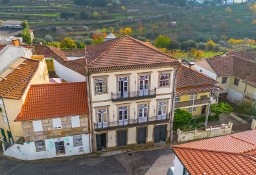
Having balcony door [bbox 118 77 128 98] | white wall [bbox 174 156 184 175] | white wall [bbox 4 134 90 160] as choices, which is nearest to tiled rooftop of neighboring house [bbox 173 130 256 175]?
white wall [bbox 174 156 184 175]

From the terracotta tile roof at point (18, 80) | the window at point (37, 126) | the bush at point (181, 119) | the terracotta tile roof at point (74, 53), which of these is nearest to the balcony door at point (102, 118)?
the window at point (37, 126)

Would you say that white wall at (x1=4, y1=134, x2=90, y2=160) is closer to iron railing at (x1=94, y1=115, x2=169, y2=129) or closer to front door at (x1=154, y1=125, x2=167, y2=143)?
iron railing at (x1=94, y1=115, x2=169, y2=129)

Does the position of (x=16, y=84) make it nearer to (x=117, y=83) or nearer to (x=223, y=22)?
(x=117, y=83)

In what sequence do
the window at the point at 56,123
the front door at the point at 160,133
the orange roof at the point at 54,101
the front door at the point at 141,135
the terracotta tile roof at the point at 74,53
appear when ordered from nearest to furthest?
the orange roof at the point at 54,101 < the window at the point at 56,123 < the front door at the point at 141,135 < the front door at the point at 160,133 < the terracotta tile roof at the point at 74,53

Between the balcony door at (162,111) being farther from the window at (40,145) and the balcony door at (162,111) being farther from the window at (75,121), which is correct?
the window at (40,145)

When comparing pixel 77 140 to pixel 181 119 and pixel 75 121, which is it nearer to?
pixel 75 121

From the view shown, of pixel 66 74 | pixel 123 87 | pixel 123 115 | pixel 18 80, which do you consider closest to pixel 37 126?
pixel 18 80
